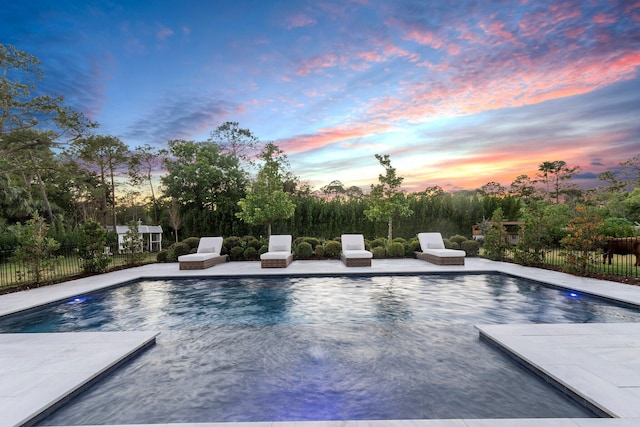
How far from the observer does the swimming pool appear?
10.5 feet

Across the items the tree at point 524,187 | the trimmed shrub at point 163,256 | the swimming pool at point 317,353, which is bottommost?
the swimming pool at point 317,353

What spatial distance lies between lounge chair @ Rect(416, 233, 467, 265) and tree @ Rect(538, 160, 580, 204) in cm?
2675

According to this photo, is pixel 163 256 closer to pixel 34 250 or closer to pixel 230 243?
pixel 230 243

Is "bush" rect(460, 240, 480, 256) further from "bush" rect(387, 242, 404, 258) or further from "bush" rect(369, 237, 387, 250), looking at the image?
"bush" rect(369, 237, 387, 250)

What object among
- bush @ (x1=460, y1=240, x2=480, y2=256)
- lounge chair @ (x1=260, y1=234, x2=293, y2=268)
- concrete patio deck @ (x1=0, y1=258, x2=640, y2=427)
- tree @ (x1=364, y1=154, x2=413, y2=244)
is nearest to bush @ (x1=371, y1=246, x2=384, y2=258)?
tree @ (x1=364, y1=154, x2=413, y2=244)

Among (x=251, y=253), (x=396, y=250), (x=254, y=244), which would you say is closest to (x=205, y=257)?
(x=251, y=253)

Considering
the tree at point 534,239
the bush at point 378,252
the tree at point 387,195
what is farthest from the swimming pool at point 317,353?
the tree at point 387,195

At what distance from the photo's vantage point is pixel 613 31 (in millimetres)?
10047

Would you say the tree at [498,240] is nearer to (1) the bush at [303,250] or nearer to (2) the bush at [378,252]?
(2) the bush at [378,252]

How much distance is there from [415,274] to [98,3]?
42.8 ft

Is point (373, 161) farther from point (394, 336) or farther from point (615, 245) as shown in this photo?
point (394, 336)

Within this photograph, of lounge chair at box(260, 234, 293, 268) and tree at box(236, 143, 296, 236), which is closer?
lounge chair at box(260, 234, 293, 268)

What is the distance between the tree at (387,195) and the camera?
15.8 meters

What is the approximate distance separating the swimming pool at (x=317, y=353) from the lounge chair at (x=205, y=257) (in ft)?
9.85
